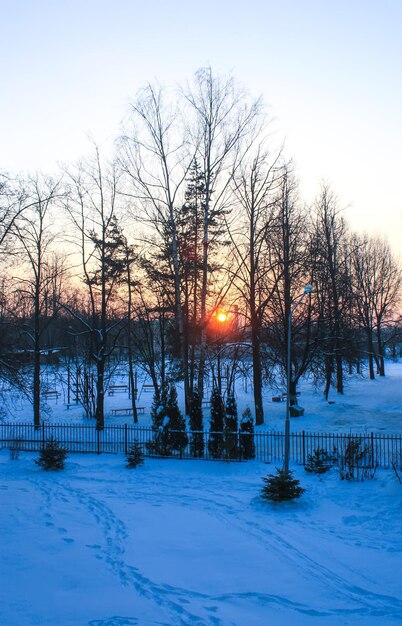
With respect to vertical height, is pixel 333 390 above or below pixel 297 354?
below

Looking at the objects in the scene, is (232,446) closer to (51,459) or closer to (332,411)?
(51,459)

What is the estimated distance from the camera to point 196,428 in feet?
67.6

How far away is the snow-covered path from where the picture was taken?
751 cm

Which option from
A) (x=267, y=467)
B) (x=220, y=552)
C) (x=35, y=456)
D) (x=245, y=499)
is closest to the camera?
(x=220, y=552)

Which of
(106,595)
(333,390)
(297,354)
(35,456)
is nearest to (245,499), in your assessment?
(106,595)

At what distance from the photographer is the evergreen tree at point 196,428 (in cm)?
1969

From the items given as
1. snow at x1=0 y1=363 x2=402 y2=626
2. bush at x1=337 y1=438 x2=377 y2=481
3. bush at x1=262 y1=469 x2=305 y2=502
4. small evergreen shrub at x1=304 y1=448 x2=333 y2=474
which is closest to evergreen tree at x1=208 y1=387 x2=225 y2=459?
snow at x1=0 y1=363 x2=402 y2=626

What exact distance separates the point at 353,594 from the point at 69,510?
8158 mm

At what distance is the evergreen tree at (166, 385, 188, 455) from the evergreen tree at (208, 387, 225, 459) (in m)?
1.26

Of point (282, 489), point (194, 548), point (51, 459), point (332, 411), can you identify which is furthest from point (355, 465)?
point (332, 411)

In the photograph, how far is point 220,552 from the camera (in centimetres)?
1010

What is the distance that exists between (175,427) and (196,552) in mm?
10594

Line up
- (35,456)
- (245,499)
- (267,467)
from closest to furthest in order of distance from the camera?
(245,499) < (267,467) < (35,456)

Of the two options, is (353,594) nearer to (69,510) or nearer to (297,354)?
(69,510)
